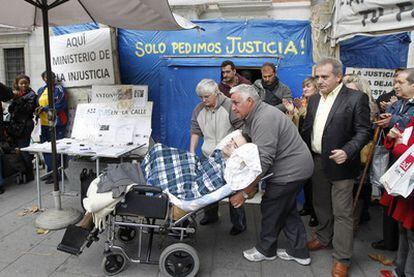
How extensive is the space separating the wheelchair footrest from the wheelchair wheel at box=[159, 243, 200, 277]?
2.48 ft

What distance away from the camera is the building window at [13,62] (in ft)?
41.5

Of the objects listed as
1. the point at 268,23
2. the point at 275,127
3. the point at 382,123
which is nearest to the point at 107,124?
the point at 268,23

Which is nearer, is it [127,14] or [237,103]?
[237,103]

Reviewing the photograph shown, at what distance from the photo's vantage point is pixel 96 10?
450 cm

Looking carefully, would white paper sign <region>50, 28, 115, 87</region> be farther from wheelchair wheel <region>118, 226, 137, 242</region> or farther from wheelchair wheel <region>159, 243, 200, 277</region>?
wheelchair wheel <region>159, 243, 200, 277</region>

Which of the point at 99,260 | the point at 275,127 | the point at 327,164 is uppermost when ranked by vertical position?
the point at 275,127

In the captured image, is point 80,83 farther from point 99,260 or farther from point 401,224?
point 401,224

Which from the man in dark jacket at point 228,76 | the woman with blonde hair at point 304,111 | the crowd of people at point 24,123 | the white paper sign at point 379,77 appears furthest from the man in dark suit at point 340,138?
the crowd of people at point 24,123

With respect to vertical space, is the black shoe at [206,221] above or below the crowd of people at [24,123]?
below

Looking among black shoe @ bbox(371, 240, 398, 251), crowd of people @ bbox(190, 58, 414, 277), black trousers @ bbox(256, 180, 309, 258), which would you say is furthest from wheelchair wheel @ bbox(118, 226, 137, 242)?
black shoe @ bbox(371, 240, 398, 251)

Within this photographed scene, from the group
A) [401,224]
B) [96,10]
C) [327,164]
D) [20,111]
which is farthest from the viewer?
[20,111]

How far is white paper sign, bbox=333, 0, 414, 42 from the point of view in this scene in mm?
3303

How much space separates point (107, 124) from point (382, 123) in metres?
3.97

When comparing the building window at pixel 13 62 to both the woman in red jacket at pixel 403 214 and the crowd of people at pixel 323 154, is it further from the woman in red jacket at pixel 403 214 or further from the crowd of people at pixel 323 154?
the woman in red jacket at pixel 403 214
